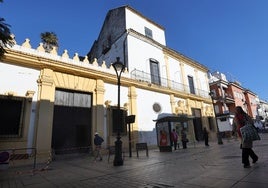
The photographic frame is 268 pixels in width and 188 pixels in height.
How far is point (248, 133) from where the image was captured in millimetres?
5203

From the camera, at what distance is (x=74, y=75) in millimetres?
13133

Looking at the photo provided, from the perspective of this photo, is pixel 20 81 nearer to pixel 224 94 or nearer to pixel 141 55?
pixel 141 55

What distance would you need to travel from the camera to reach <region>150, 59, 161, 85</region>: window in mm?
19106

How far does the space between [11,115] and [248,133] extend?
11166 mm

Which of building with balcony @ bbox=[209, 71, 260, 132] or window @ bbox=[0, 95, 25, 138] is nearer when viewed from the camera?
window @ bbox=[0, 95, 25, 138]

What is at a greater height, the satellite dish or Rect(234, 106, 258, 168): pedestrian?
the satellite dish

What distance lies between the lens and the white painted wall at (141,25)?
63.9 feet

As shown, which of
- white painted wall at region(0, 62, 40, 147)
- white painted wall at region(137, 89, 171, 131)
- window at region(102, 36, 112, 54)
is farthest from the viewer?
window at region(102, 36, 112, 54)

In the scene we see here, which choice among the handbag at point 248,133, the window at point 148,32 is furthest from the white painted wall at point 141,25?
the handbag at point 248,133

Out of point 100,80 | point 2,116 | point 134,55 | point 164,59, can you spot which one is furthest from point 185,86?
point 2,116

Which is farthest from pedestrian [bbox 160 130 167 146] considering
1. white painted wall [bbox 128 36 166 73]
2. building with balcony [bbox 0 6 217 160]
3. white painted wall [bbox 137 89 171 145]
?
white painted wall [bbox 128 36 166 73]

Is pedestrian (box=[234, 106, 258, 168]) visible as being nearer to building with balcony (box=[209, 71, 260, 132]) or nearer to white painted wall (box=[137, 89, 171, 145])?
white painted wall (box=[137, 89, 171, 145])

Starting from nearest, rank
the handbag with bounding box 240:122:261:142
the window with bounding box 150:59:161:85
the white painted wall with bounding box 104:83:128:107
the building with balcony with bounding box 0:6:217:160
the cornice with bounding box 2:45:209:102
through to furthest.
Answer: the handbag with bounding box 240:122:261:142
the building with balcony with bounding box 0:6:217:160
the cornice with bounding box 2:45:209:102
the white painted wall with bounding box 104:83:128:107
the window with bounding box 150:59:161:85

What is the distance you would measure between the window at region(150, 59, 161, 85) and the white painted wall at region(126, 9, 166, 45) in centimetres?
358
